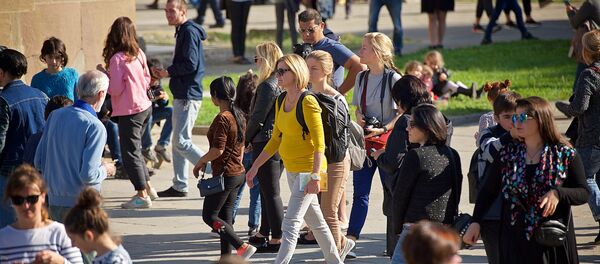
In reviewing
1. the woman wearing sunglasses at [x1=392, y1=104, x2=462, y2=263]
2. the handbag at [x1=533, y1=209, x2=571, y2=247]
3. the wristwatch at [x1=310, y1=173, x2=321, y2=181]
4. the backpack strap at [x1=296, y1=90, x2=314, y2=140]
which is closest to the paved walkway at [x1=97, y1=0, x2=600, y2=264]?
the wristwatch at [x1=310, y1=173, x2=321, y2=181]

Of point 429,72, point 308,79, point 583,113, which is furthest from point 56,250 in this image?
point 429,72

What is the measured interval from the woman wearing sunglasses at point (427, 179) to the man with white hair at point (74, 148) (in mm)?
1891

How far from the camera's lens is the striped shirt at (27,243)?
5.96 meters

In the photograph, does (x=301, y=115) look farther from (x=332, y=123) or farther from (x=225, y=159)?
(x=225, y=159)

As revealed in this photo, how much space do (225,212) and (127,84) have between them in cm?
238

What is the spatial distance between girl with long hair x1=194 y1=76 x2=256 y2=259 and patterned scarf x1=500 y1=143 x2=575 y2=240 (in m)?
2.75

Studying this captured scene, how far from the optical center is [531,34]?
1006 inches

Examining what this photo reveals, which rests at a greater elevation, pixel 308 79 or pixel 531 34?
pixel 308 79

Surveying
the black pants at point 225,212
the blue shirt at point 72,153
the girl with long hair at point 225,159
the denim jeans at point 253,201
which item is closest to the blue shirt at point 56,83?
the girl with long hair at point 225,159

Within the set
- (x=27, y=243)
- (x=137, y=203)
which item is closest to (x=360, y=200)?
(x=137, y=203)

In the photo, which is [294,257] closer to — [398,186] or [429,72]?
[398,186]

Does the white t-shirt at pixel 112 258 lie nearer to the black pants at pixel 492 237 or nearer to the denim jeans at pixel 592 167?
the black pants at pixel 492 237

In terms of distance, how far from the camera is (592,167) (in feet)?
30.3

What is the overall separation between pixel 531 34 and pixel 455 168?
19.0m
